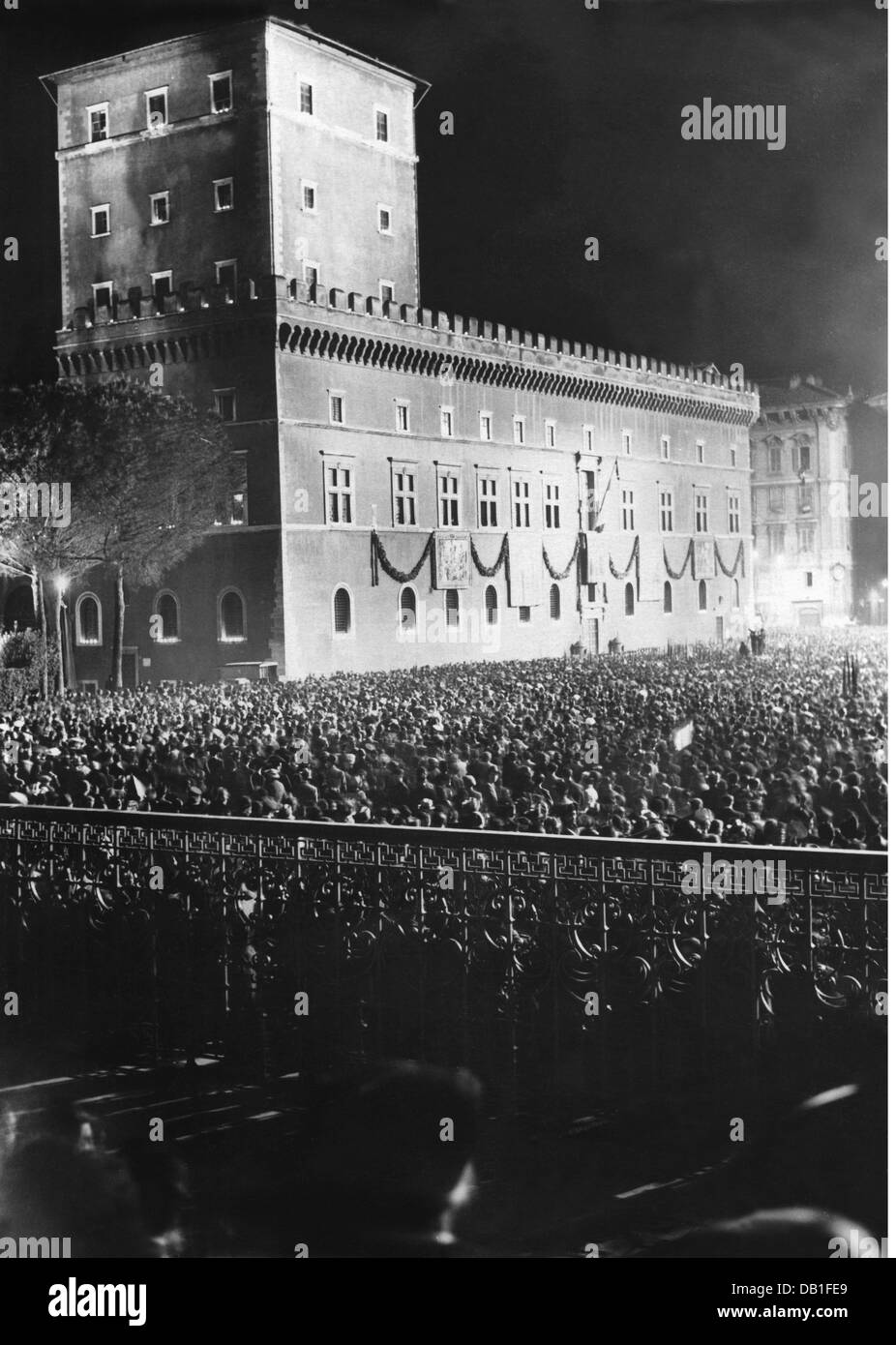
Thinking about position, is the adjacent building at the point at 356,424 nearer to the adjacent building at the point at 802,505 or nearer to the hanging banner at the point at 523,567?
the hanging banner at the point at 523,567

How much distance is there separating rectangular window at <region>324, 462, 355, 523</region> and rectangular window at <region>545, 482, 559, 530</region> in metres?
1.04

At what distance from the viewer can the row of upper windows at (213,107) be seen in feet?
23.5

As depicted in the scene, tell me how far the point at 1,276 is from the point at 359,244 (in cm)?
188

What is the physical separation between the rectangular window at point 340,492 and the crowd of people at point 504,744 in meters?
0.87

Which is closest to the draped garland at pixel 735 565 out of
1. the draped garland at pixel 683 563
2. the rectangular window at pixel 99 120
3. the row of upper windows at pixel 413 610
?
the draped garland at pixel 683 563

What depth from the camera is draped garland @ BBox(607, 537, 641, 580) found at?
7.54 metres

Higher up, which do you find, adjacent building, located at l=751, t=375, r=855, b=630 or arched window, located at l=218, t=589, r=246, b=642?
adjacent building, located at l=751, t=375, r=855, b=630

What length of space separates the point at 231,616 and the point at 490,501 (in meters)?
1.53

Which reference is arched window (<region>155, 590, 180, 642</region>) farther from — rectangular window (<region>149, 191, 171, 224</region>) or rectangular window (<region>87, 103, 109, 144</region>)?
rectangular window (<region>87, 103, 109, 144</region>)

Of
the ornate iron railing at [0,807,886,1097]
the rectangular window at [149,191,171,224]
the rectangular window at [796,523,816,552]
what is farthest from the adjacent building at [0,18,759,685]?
the ornate iron railing at [0,807,886,1097]

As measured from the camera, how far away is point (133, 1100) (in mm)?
5855
